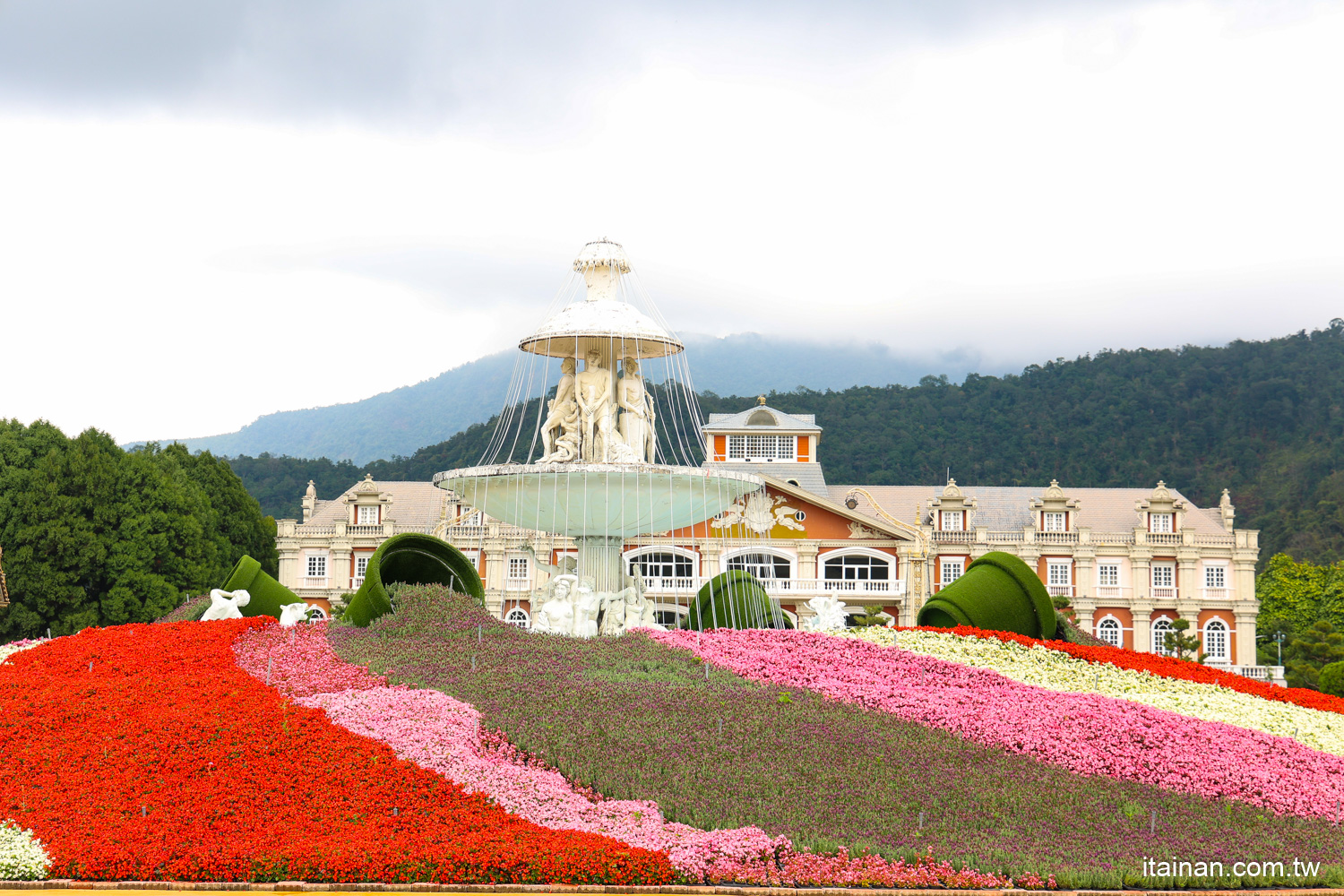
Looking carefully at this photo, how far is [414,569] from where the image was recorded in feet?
60.8

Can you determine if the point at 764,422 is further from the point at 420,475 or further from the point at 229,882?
the point at 229,882

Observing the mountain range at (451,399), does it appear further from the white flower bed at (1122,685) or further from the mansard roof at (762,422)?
the white flower bed at (1122,685)

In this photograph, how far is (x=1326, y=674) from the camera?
2995cm

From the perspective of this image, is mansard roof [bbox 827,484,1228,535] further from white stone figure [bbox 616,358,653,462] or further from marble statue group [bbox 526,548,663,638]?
marble statue group [bbox 526,548,663,638]

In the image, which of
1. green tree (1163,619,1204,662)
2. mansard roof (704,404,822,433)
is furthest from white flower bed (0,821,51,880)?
mansard roof (704,404,822,433)

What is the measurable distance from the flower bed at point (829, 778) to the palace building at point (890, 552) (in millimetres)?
27124

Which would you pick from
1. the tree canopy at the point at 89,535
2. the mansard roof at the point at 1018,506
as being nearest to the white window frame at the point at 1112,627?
the mansard roof at the point at 1018,506

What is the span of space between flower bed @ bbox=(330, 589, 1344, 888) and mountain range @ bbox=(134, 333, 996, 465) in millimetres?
118403

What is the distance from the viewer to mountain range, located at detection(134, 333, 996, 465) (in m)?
151

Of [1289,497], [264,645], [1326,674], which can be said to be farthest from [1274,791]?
[1289,497]

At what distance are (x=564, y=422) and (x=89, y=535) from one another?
72.7 ft

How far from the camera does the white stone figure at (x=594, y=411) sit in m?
18.1

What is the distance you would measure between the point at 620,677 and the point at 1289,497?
198 ft

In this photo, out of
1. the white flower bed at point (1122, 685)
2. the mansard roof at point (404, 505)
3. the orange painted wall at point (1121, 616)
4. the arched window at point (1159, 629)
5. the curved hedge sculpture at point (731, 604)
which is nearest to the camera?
the white flower bed at point (1122, 685)
